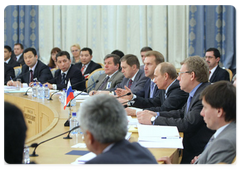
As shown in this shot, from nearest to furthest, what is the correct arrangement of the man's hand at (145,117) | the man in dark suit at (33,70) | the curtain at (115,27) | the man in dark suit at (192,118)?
the man in dark suit at (192,118) → the man's hand at (145,117) → the man in dark suit at (33,70) → the curtain at (115,27)

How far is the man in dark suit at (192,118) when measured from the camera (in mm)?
2340

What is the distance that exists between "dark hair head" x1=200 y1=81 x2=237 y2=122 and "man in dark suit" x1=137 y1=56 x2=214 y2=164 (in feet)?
2.10

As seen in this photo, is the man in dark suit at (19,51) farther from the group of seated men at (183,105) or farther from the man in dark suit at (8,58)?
the group of seated men at (183,105)

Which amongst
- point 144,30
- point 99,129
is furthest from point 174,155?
point 144,30

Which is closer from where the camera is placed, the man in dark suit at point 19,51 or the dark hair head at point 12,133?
the dark hair head at point 12,133

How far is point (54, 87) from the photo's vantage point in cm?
495

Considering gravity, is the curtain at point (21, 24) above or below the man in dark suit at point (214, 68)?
above

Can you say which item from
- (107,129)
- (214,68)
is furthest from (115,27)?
(107,129)

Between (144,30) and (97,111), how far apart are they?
6.08 meters

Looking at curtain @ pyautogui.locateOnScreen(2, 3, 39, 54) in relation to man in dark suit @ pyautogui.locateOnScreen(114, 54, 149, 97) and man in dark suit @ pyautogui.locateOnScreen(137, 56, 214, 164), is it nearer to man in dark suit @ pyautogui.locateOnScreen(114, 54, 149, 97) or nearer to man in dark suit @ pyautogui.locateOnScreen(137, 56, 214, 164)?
man in dark suit @ pyautogui.locateOnScreen(114, 54, 149, 97)

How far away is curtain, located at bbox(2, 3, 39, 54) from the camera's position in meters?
8.26

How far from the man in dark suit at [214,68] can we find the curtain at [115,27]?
3.36ft

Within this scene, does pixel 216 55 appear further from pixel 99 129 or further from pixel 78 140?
pixel 99 129

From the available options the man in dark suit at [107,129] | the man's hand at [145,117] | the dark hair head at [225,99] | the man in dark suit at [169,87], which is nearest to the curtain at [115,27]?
the man in dark suit at [169,87]
